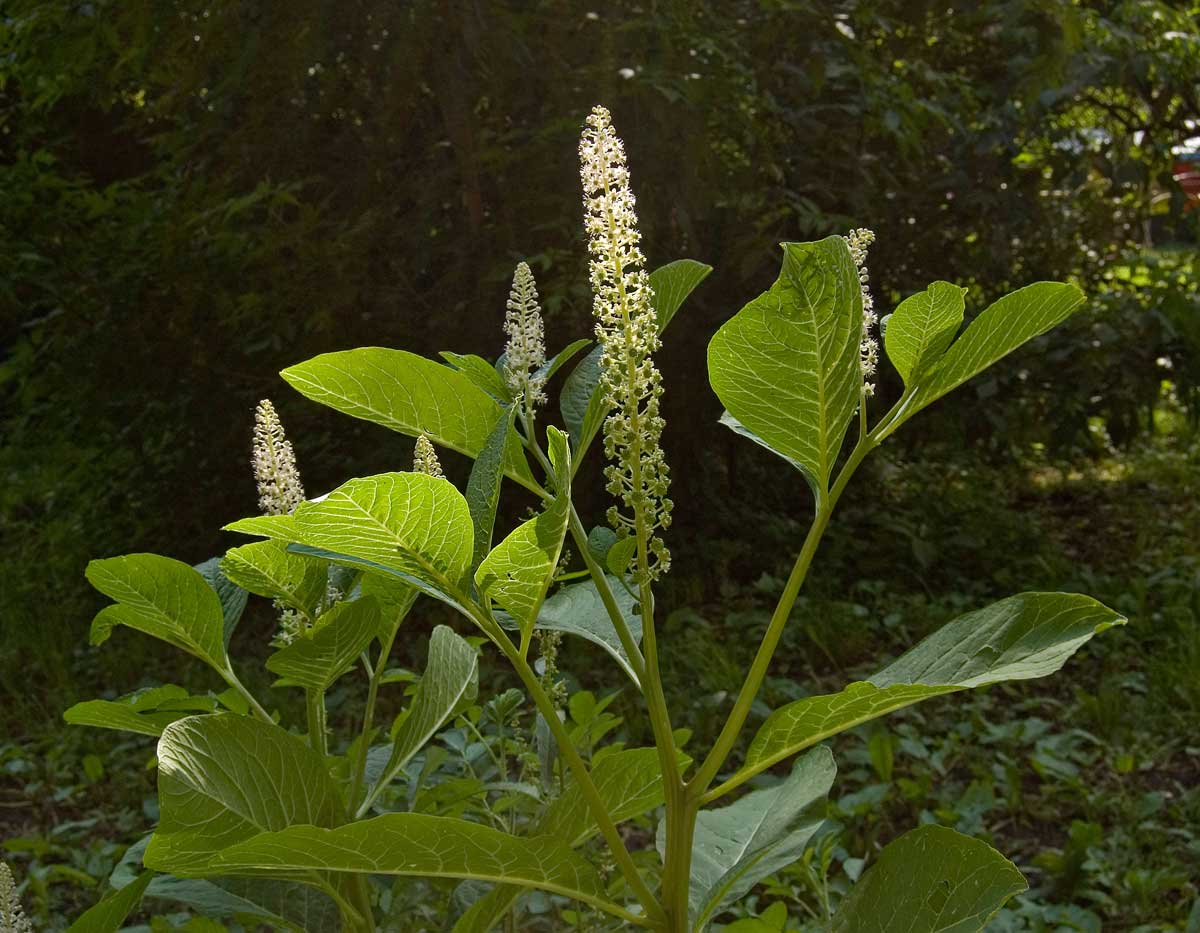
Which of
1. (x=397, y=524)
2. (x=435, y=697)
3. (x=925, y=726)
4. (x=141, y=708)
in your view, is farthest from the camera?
(x=925, y=726)

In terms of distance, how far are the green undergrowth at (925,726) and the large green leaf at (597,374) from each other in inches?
15.7

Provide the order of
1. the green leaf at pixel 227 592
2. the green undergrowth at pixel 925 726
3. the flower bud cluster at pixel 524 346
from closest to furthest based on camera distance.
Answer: the flower bud cluster at pixel 524 346 < the green leaf at pixel 227 592 < the green undergrowth at pixel 925 726

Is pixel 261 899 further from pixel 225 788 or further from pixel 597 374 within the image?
pixel 597 374

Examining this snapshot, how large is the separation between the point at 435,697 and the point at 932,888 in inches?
14.4

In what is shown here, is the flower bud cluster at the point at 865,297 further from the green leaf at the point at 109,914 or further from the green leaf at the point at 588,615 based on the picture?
the green leaf at the point at 109,914

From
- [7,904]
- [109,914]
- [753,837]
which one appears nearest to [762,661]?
[753,837]

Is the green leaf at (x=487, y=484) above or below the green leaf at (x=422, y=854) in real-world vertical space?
above

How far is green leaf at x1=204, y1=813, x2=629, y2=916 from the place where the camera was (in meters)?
0.68

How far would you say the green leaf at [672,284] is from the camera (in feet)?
2.87

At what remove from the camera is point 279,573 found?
884mm

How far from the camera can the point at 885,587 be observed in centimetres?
426

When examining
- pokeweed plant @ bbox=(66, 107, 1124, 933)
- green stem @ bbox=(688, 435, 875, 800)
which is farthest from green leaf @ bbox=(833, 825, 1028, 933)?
green stem @ bbox=(688, 435, 875, 800)

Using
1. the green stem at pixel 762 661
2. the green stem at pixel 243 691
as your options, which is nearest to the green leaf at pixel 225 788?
the green stem at pixel 243 691

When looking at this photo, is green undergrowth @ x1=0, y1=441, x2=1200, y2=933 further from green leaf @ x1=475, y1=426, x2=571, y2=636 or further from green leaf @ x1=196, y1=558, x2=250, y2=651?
green leaf @ x1=475, y1=426, x2=571, y2=636
